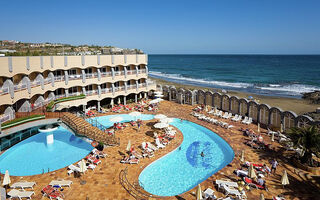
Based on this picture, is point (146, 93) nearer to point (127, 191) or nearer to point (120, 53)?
point (120, 53)

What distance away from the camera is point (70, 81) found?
29078 mm

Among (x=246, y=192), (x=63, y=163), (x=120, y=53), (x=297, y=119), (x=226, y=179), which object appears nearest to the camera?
(x=246, y=192)

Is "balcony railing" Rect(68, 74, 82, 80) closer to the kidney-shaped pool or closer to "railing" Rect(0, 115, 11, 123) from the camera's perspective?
"railing" Rect(0, 115, 11, 123)

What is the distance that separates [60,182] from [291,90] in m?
53.2

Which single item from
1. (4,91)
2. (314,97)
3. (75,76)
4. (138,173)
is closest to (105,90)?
(75,76)

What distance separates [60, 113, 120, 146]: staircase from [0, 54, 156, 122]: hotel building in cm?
367

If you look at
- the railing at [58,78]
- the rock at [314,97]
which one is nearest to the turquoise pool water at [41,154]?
the railing at [58,78]

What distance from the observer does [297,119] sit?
72.8 feet

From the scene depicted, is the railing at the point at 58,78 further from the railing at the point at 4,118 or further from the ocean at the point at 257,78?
the ocean at the point at 257,78

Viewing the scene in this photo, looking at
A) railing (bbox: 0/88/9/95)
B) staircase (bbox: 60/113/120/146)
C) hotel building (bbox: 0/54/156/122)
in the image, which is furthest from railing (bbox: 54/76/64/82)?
staircase (bbox: 60/113/120/146)

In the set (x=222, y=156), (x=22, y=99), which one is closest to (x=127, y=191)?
(x=222, y=156)

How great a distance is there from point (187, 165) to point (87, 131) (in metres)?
9.83

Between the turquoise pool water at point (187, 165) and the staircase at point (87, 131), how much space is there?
528 cm

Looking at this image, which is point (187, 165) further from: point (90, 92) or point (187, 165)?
point (90, 92)
